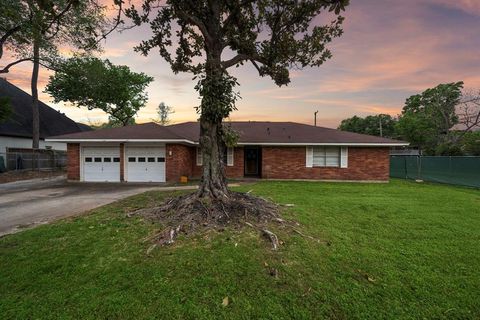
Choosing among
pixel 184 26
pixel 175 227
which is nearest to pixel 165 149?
pixel 184 26

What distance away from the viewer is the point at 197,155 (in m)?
17.9

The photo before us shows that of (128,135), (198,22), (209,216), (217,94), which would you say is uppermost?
(198,22)

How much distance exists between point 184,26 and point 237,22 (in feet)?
5.88

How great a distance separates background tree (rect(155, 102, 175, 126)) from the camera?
57.2m

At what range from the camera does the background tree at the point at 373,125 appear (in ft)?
193

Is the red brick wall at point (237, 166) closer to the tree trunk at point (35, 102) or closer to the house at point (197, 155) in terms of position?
the house at point (197, 155)

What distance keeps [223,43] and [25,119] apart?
2553cm

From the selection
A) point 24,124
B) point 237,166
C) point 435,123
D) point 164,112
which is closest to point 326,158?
point 237,166

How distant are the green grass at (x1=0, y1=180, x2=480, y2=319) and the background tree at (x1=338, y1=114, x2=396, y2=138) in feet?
192

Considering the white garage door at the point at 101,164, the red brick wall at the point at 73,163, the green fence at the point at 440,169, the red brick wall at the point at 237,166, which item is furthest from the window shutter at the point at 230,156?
the green fence at the point at 440,169

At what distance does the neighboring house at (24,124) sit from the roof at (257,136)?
33.7ft

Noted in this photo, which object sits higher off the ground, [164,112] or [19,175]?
[164,112]

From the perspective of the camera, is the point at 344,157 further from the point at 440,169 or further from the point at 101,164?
the point at 101,164

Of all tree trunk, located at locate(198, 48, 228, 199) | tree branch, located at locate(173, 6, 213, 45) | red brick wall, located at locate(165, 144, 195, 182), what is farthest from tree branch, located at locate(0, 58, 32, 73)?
tree trunk, located at locate(198, 48, 228, 199)
